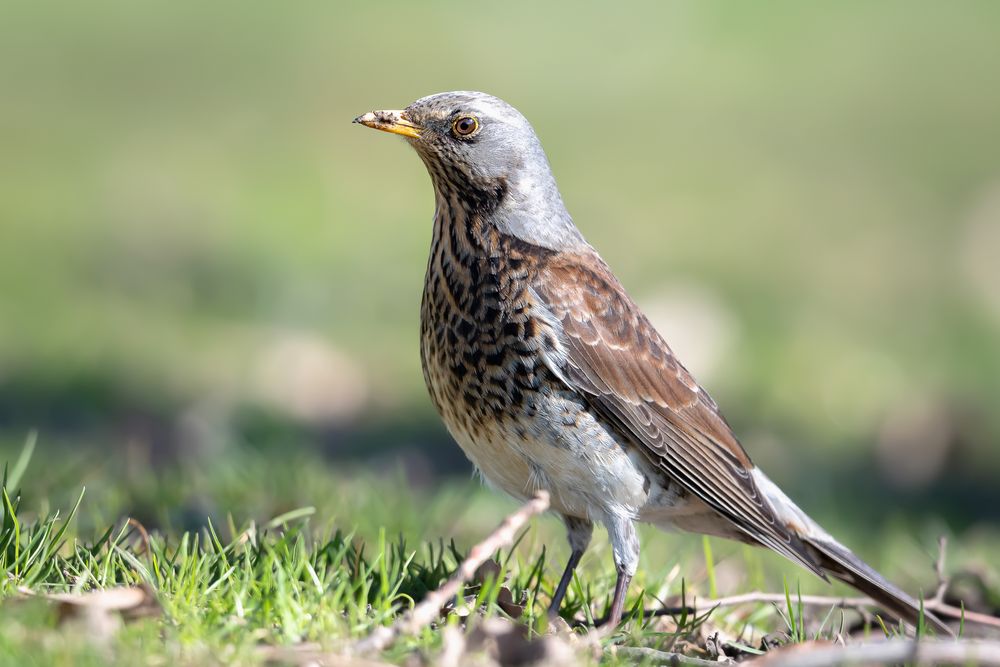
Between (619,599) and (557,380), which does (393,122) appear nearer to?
(557,380)

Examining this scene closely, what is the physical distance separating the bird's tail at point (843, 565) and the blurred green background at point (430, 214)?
2.39 m

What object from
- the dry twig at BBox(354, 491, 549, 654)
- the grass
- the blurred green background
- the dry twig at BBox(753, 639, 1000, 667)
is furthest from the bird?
the blurred green background

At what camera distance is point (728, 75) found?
55.6ft

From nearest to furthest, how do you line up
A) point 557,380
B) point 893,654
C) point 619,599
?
point 893,654 → point 619,599 → point 557,380

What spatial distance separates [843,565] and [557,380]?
1.33 m

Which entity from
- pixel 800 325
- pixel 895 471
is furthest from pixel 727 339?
pixel 895 471

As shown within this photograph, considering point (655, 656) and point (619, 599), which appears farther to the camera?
point (619, 599)

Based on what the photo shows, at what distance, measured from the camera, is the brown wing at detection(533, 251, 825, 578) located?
4.74 m

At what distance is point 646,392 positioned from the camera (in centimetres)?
491

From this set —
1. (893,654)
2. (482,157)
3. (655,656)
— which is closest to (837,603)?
(655,656)

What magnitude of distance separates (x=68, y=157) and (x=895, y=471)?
858 cm

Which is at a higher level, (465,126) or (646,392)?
(465,126)

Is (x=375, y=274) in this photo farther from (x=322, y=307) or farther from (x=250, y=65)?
(x=250, y=65)

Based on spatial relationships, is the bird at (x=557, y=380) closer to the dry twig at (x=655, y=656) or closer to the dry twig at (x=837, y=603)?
the dry twig at (x=837, y=603)
